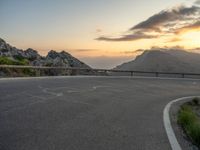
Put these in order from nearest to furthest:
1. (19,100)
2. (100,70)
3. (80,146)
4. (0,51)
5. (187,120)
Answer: (80,146)
(187,120)
(19,100)
(100,70)
(0,51)

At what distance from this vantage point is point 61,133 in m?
8.63

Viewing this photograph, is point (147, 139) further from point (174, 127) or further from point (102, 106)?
point (102, 106)

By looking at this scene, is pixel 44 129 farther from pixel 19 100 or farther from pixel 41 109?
pixel 19 100

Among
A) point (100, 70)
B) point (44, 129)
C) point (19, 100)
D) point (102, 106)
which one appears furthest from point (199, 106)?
point (100, 70)

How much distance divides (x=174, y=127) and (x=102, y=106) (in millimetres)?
4003

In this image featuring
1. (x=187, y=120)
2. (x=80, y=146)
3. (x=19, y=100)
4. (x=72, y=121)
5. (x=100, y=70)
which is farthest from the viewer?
(x=100, y=70)

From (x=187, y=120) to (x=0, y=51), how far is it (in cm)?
9356

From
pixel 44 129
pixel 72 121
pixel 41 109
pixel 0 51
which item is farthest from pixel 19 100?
pixel 0 51

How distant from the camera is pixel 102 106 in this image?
14.2 metres

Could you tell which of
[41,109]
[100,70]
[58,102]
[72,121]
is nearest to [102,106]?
[58,102]

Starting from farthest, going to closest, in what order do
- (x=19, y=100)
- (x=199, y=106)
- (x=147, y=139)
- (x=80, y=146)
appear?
1. (x=199, y=106)
2. (x=19, y=100)
3. (x=147, y=139)
4. (x=80, y=146)

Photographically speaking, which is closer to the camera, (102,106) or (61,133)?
(61,133)

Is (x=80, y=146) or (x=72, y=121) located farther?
(x=72, y=121)

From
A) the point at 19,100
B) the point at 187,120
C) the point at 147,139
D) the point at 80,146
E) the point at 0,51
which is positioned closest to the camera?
the point at 80,146
